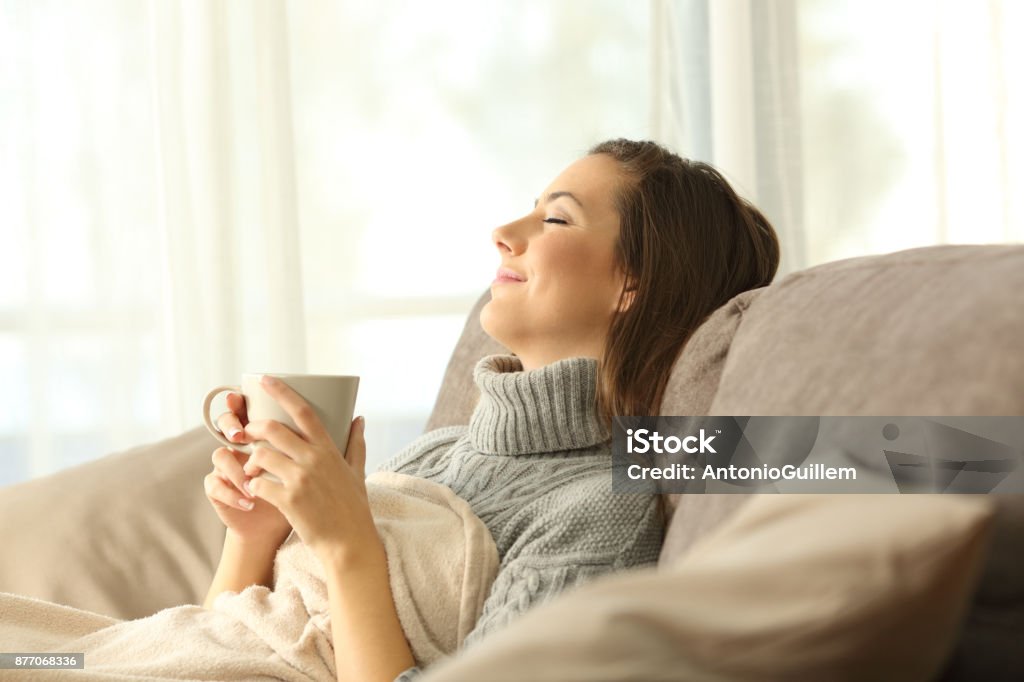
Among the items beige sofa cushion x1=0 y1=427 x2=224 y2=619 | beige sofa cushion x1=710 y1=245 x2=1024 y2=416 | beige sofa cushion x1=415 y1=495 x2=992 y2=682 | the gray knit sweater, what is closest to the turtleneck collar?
the gray knit sweater

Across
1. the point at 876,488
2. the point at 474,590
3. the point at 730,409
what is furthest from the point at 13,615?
the point at 876,488

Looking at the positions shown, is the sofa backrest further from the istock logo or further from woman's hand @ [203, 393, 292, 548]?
woman's hand @ [203, 393, 292, 548]

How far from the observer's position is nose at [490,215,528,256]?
139 cm

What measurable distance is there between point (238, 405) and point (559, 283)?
1.49 feet

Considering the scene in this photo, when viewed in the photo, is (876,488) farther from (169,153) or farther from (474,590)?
(169,153)

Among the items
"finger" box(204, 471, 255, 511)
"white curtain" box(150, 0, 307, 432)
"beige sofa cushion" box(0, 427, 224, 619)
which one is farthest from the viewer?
"white curtain" box(150, 0, 307, 432)

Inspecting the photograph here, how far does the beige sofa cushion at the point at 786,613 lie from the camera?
441 millimetres

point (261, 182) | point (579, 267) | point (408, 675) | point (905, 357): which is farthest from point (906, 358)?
point (261, 182)

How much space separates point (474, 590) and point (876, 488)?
54 centimetres

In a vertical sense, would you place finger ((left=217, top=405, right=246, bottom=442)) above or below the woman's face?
below

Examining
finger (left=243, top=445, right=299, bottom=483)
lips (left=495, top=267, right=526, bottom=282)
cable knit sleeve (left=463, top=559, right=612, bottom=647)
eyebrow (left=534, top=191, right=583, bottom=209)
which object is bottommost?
cable knit sleeve (left=463, top=559, right=612, bottom=647)

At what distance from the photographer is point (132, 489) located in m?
1.58

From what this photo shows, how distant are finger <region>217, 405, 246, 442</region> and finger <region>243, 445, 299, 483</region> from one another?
0.04 m
